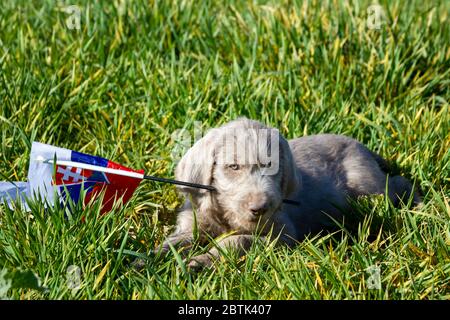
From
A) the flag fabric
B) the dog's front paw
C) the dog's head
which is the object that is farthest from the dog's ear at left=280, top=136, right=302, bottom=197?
the flag fabric

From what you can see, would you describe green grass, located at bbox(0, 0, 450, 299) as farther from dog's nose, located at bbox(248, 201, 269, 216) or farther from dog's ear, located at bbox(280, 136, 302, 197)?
dog's ear, located at bbox(280, 136, 302, 197)

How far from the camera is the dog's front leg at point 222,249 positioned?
4062 millimetres

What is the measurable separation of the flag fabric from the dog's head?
0.31 metres

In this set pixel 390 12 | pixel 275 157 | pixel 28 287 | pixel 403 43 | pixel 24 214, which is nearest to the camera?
pixel 28 287

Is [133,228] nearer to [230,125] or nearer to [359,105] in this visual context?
[230,125]

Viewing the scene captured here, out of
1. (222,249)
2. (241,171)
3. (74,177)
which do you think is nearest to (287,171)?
(241,171)

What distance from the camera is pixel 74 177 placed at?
4.41m

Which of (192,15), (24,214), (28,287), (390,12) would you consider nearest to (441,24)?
(390,12)

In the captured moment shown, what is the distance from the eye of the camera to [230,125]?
4.48 metres

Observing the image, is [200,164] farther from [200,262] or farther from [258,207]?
[200,262]

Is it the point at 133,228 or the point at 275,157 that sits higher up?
the point at 275,157

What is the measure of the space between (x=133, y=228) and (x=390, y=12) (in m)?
3.02

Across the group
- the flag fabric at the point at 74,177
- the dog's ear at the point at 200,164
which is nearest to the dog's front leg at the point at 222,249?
the dog's ear at the point at 200,164

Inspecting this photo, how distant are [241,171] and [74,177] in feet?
2.82
